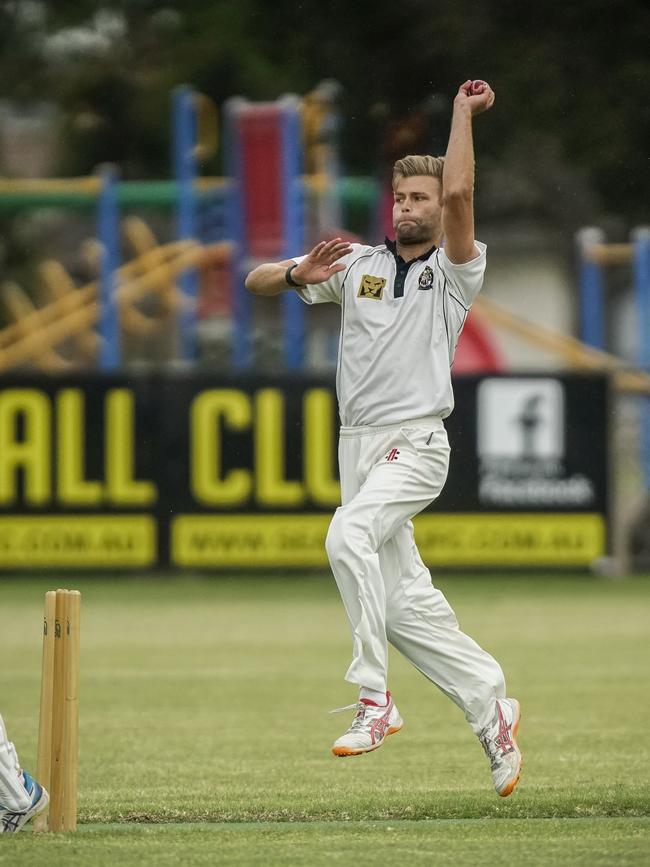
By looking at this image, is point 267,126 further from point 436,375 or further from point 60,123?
point 60,123

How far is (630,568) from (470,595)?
2881 millimetres

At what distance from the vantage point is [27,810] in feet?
20.6

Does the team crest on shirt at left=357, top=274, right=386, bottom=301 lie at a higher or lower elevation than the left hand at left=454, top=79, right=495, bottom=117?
lower

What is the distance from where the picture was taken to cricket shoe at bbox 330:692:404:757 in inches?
259

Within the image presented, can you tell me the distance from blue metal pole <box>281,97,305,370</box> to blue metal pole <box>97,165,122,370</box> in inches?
84.6

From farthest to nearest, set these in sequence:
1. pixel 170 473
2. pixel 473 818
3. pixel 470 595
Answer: pixel 170 473 → pixel 470 595 → pixel 473 818

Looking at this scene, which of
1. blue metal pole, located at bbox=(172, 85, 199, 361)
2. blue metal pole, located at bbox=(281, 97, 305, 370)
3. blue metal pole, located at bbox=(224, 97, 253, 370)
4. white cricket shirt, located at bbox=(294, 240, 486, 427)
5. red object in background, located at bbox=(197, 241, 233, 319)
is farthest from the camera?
red object in background, located at bbox=(197, 241, 233, 319)

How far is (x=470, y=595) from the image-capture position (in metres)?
17.2

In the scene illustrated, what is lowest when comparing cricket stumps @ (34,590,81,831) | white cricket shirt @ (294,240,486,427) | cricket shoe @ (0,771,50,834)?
cricket shoe @ (0,771,50,834)

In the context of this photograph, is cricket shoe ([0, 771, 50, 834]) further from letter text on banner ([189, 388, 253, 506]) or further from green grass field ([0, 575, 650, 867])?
letter text on banner ([189, 388, 253, 506])

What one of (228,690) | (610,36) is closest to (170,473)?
(228,690)

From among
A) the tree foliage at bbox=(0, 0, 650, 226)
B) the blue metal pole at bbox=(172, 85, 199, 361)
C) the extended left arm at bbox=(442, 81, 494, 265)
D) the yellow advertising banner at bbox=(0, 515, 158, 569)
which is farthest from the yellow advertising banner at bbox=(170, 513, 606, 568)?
the extended left arm at bbox=(442, 81, 494, 265)

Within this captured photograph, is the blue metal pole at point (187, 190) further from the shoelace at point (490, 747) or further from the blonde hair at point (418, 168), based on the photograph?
the shoelace at point (490, 747)

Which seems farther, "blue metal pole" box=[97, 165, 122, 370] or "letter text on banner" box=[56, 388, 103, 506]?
"blue metal pole" box=[97, 165, 122, 370]
